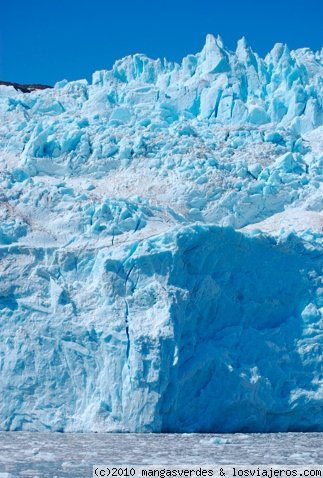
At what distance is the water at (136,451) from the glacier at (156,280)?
54 cm

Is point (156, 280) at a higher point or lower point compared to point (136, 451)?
higher

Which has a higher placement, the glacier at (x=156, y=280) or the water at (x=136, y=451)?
the glacier at (x=156, y=280)

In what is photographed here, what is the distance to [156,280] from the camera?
11242 millimetres

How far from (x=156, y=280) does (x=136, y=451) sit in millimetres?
2878

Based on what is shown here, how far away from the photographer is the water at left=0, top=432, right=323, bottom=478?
822 cm

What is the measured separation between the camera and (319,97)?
17.5m

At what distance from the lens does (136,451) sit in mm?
8953

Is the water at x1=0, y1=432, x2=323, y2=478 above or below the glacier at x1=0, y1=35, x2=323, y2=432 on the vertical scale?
below

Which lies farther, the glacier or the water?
the glacier

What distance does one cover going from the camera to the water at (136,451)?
324 inches

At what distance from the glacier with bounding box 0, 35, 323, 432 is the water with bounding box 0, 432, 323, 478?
1.78 ft

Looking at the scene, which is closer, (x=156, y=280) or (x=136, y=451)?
(x=136, y=451)

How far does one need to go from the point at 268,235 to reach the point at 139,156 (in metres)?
2.96

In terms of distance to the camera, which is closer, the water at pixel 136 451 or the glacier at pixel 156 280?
the water at pixel 136 451
